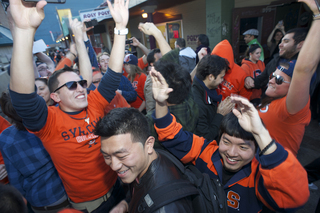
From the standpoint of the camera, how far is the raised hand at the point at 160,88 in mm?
1488

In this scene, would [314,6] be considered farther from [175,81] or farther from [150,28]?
[150,28]

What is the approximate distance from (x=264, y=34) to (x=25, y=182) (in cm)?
832

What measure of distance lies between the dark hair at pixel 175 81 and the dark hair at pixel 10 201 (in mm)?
1361

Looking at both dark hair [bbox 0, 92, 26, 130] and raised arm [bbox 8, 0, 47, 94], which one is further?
dark hair [bbox 0, 92, 26, 130]

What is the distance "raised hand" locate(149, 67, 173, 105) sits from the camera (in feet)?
4.88

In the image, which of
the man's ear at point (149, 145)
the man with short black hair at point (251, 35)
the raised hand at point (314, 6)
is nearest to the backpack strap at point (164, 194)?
the man's ear at point (149, 145)

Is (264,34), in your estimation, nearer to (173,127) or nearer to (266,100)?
(266,100)

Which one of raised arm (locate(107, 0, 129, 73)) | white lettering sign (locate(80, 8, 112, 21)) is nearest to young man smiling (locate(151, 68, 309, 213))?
raised arm (locate(107, 0, 129, 73))

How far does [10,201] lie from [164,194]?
79 centimetres

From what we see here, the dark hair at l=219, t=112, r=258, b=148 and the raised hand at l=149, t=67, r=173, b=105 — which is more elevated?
the raised hand at l=149, t=67, r=173, b=105

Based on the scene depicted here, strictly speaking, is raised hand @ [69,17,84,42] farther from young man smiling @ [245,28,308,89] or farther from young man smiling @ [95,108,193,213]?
young man smiling @ [245,28,308,89]

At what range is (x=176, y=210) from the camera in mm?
911

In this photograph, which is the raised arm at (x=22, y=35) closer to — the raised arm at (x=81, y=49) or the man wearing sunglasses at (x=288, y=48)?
the raised arm at (x=81, y=49)

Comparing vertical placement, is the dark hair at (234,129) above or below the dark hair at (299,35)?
below
